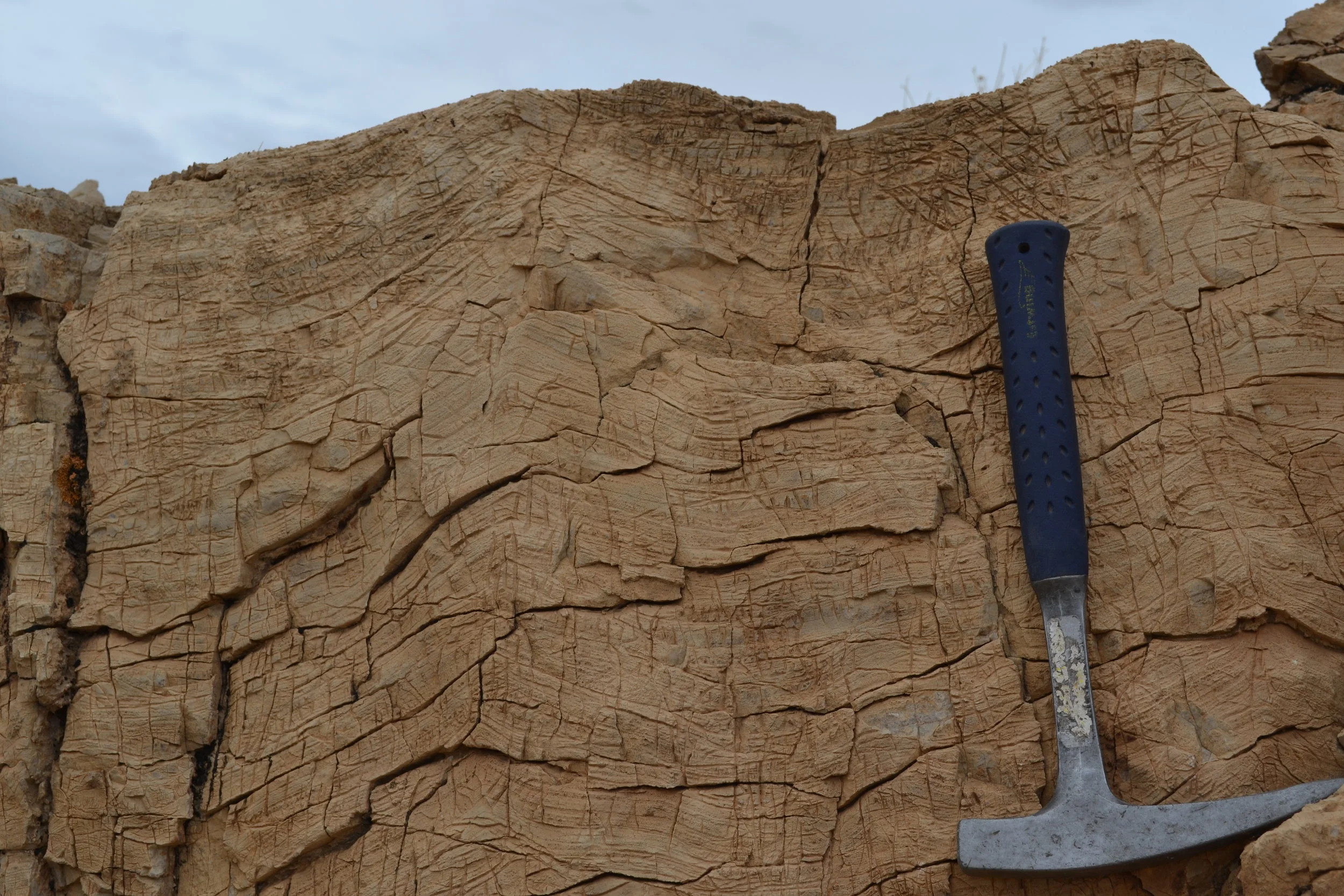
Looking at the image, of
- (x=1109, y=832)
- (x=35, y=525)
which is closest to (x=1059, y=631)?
(x=1109, y=832)

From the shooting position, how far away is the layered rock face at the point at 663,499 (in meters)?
2.54

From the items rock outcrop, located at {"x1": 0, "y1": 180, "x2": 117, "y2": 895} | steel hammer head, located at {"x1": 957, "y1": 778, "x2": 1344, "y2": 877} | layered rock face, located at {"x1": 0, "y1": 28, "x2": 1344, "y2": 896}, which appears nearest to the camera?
steel hammer head, located at {"x1": 957, "y1": 778, "x2": 1344, "y2": 877}

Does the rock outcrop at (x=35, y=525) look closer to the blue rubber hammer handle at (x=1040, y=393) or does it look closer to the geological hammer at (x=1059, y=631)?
the geological hammer at (x=1059, y=631)

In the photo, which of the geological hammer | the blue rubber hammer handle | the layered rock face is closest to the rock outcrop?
the layered rock face

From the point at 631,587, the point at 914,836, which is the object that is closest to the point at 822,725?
the point at 914,836

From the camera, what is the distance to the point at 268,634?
2883mm

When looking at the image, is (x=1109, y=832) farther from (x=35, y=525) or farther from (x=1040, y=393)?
(x=35, y=525)

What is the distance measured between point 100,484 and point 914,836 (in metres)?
2.47

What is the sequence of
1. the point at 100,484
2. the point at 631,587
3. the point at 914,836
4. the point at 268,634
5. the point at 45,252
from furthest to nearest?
the point at 45,252 < the point at 100,484 < the point at 268,634 < the point at 631,587 < the point at 914,836

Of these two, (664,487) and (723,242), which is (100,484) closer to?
(664,487)

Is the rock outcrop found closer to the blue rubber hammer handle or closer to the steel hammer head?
the steel hammer head

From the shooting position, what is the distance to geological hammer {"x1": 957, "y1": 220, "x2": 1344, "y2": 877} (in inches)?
90.5

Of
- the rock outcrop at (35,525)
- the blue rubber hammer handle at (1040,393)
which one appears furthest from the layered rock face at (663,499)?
the blue rubber hammer handle at (1040,393)

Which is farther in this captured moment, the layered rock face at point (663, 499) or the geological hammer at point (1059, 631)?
the layered rock face at point (663, 499)
